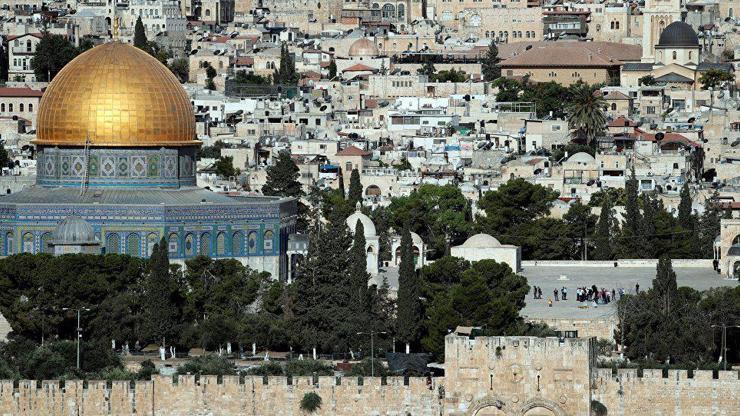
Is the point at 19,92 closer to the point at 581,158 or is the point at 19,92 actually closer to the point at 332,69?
the point at 332,69

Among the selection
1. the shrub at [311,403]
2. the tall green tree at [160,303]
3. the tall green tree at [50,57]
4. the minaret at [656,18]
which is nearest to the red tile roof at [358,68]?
the tall green tree at [50,57]

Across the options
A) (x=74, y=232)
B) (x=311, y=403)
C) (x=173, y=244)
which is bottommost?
(x=311, y=403)

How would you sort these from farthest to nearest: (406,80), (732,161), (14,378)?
(406,80) < (732,161) < (14,378)

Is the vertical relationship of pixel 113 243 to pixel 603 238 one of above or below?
above

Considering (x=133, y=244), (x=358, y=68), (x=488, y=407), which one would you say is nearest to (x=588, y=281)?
(x=133, y=244)

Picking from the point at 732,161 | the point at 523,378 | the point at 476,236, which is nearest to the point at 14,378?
the point at 523,378

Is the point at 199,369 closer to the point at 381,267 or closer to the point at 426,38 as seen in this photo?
the point at 381,267

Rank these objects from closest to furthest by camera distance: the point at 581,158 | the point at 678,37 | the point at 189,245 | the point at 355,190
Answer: the point at 189,245
the point at 355,190
the point at 581,158
the point at 678,37

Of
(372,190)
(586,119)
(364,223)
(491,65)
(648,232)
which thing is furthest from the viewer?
(491,65)
